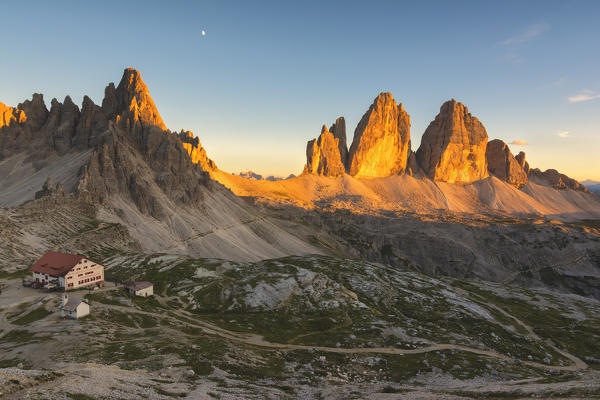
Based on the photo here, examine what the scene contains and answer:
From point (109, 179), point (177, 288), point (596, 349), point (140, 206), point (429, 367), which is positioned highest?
point (109, 179)

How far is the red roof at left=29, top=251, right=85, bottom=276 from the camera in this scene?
77500 millimetres

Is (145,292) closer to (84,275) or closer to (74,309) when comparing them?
(84,275)

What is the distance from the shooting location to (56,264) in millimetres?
79062

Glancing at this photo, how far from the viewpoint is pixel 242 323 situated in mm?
73875

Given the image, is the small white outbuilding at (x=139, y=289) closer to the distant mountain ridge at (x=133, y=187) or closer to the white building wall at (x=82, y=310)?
the white building wall at (x=82, y=310)

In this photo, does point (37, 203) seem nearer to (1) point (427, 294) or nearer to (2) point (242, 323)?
(2) point (242, 323)

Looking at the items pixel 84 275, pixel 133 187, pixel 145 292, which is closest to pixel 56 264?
pixel 84 275

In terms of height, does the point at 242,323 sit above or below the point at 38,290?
below

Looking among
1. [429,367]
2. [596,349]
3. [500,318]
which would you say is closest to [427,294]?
[500,318]

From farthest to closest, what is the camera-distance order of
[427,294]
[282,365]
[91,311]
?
1. [427,294]
2. [91,311]
3. [282,365]

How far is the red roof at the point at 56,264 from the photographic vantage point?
7750 cm

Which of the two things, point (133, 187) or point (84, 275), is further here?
point (133, 187)

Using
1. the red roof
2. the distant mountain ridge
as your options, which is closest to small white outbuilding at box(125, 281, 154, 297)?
the red roof

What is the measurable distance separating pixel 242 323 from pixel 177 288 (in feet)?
92.5
